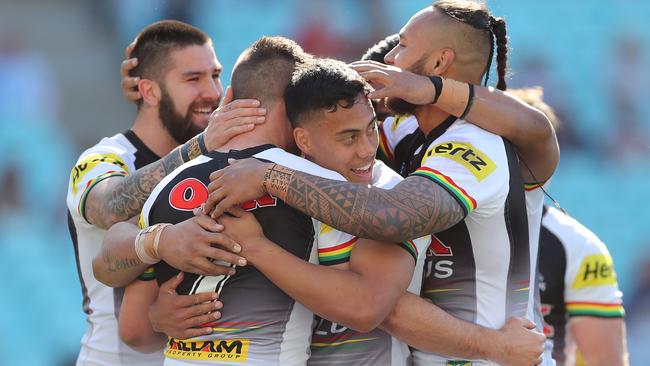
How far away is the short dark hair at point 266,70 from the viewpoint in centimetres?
405

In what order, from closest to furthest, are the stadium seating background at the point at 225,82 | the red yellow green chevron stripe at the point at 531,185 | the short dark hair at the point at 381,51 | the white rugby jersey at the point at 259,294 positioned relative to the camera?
the white rugby jersey at the point at 259,294
the red yellow green chevron stripe at the point at 531,185
the short dark hair at the point at 381,51
the stadium seating background at the point at 225,82

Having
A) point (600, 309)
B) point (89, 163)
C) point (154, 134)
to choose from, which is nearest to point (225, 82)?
point (154, 134)

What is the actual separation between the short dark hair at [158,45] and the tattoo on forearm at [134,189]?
129 centimetres

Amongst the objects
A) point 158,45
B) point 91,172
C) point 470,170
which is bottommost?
point 470,170

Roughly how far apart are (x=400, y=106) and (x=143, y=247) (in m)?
1.35

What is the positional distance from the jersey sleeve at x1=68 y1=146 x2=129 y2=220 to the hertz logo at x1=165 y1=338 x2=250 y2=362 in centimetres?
125

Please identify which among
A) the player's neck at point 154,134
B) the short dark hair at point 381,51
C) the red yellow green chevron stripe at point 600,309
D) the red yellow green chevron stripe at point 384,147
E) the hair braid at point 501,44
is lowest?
the red yellow green chevron stripe at point 600,309

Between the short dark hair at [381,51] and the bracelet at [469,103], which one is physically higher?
the short dark hair at [381,51]

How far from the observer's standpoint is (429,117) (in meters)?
4.39

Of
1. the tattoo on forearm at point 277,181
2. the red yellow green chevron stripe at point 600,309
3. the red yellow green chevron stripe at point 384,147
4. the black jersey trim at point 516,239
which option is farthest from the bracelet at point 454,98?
the red yellow green chevron stripe at point 600,309

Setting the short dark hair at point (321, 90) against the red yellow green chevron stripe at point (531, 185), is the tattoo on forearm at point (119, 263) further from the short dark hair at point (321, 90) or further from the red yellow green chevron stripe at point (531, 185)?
the red yellow green chevron stripe at point (531, 185)

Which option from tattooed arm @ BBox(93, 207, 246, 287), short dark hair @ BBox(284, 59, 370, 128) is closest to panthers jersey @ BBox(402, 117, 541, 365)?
short dark hair @ BBox(284, 59, 370, 128)

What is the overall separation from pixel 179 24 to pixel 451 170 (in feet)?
8.34

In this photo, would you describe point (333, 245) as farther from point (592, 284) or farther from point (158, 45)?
point (592, 284)
